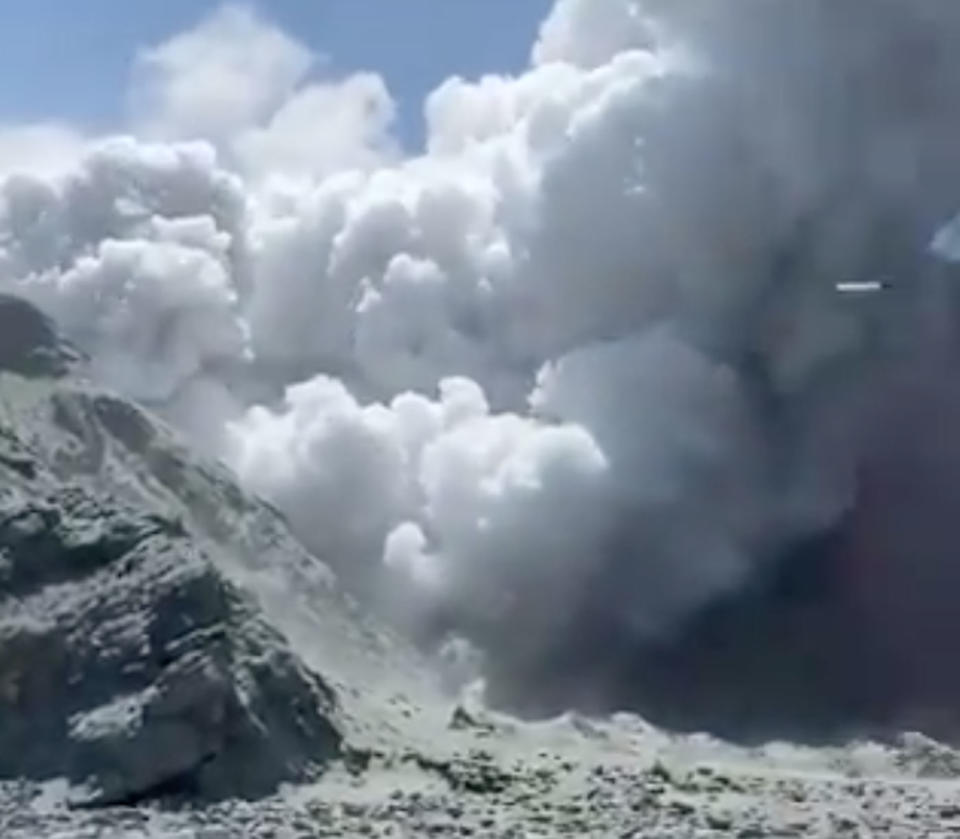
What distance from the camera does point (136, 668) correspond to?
43.8 meters

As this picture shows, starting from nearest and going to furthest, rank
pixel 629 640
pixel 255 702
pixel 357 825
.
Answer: pixel 357 825 < pixel 255 702 < pixel 629 640

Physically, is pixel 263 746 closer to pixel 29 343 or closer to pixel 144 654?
pixel 144 654

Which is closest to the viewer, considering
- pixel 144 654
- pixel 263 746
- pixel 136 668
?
pixel 263 746

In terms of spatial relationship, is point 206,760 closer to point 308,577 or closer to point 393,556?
point 308,577

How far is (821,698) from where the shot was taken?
55.3 meters

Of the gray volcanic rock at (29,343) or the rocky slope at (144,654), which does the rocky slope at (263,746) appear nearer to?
the rocky slope at (144,654)

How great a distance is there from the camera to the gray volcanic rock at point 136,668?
42.2 meters

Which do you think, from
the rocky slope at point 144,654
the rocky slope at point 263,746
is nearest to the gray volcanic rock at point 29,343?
the rocky slope at point 144,654

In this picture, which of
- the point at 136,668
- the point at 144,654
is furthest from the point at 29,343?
the point at 136,668

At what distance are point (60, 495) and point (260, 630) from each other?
6902 millimetres

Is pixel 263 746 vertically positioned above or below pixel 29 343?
below

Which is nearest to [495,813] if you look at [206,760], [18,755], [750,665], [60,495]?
[206,760]

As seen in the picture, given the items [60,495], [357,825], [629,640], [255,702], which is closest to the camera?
[357,825]

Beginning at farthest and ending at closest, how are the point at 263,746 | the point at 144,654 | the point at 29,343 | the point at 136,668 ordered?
the point at 29,343 → the point at 144,654 → the point at 136,668 → the point at 263,746
